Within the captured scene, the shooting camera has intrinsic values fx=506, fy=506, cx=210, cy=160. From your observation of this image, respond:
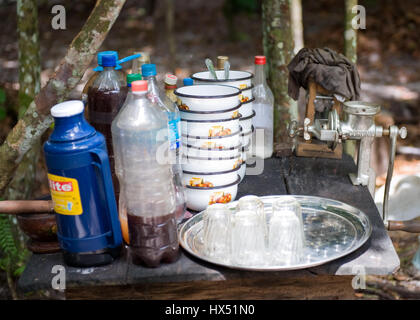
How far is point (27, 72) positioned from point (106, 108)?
1560 millimetres

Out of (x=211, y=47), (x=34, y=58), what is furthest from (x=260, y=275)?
(x=211, y=47)

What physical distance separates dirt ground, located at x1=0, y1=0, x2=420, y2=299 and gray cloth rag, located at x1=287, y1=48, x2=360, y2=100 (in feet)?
8.87

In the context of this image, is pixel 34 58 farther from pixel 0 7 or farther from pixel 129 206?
pixel 0 7

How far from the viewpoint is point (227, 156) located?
1934mm

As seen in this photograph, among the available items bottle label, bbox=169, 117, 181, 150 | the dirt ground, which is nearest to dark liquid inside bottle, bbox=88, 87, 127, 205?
bottle label, bbox=169, 117, 181, 150

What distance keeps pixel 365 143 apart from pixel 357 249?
24.4 inches

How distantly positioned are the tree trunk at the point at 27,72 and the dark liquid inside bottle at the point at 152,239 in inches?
→ 66.8

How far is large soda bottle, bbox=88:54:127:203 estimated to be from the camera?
6.12 feet

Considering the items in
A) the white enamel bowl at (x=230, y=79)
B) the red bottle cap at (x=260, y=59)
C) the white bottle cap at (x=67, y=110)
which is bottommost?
the white enamel bowl at (x=230, y=79)

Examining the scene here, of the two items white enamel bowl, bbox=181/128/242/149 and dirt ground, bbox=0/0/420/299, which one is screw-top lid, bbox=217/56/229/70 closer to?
white enamel bowl, bbox=181/128/242/149

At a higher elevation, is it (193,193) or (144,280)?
(193,193)

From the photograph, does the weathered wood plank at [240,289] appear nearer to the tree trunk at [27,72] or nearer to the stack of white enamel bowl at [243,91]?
the stack of white enamel bowl at [243,91]

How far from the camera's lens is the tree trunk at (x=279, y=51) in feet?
9.65

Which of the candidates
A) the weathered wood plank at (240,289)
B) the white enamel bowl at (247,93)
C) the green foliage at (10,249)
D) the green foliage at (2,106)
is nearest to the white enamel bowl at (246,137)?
the white enamel bowl at (247,93)
